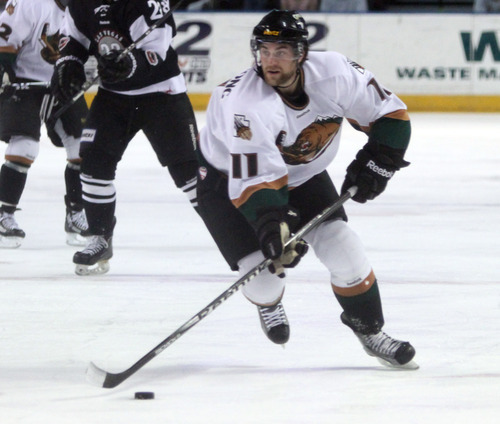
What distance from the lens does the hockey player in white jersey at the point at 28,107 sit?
483 centimetres

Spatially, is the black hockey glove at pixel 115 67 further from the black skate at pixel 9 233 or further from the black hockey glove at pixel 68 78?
the black skate at pixel 9 233

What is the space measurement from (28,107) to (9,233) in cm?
51

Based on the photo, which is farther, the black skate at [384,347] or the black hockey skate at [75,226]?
the black hockey skate at [75,226]

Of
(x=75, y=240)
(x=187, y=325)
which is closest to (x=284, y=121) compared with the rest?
(x=187, y=325)

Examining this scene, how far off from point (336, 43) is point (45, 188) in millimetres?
4071

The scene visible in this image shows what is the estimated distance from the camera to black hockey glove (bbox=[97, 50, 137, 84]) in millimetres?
4059

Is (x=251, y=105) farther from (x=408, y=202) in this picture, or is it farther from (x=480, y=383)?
(x=408, y=202)

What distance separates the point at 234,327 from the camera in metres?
3.41

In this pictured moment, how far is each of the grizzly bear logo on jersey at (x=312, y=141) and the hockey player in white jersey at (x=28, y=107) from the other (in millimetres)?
2002

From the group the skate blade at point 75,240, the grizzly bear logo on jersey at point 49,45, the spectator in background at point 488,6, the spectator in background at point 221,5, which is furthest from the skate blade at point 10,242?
the spectator in background at point 488,6

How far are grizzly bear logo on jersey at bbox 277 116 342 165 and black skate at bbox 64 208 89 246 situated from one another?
6.52 feet

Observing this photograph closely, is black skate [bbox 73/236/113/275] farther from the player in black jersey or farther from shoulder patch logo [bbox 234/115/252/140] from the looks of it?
shoulder patch logo [bbox 234/115/252/140]

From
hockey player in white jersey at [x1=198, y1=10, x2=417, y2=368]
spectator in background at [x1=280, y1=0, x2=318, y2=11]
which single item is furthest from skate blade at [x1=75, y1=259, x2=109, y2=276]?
spectator in background at [x1=280, y1=0, x2=318, y2=11]

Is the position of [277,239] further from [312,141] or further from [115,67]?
[115,67]
